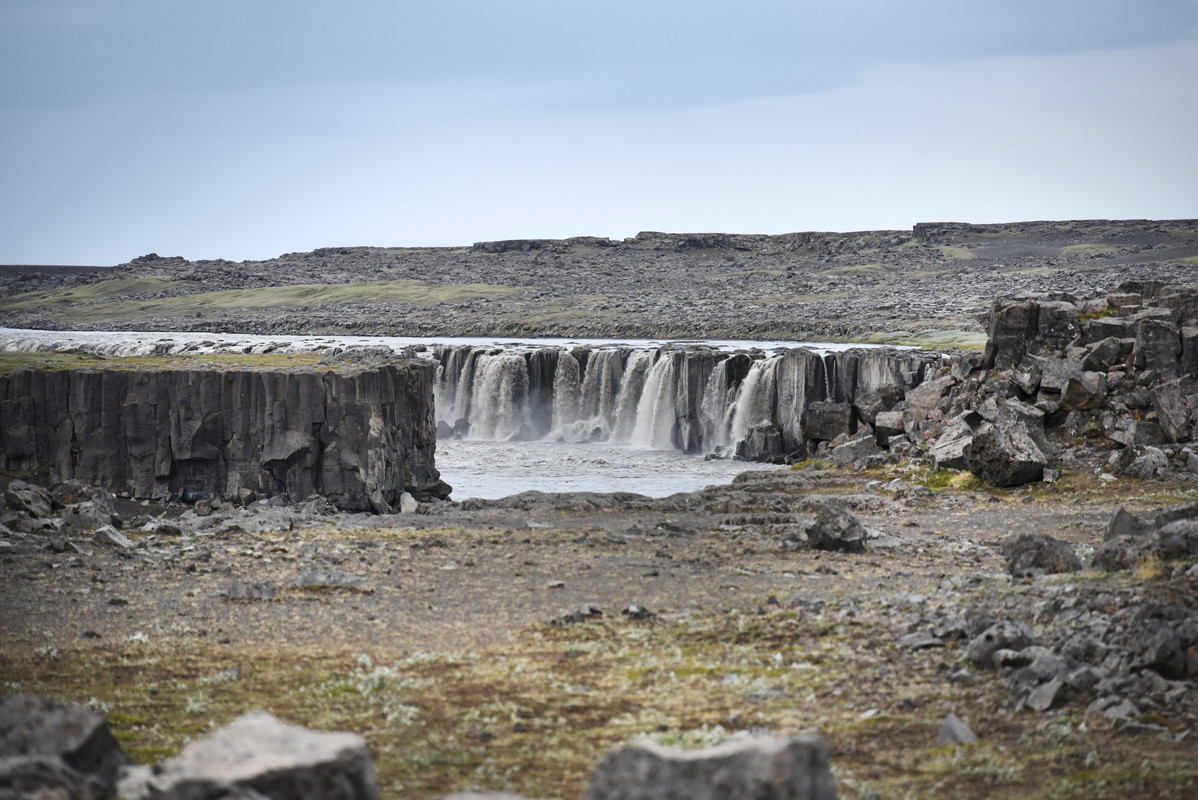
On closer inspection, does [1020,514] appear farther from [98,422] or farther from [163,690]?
[98,422]

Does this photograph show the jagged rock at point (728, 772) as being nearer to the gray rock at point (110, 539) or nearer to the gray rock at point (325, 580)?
the gray rock at point (325, 580)

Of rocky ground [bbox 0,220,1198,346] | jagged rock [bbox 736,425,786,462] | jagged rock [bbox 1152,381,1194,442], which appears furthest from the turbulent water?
rocky ground [bbox 0,220,1198,346]

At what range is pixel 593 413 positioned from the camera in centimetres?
5472

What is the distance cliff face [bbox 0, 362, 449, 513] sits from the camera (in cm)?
3070

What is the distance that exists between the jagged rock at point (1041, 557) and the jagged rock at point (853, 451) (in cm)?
1578

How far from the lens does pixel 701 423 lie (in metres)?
50.1

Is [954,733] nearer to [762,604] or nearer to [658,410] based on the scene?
[762,604]

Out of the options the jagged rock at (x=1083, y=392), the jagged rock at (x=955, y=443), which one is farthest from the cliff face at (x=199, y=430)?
the jagged rock at (x=1083, y=392)

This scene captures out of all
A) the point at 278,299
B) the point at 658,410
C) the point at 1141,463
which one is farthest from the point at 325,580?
the point at 278,299

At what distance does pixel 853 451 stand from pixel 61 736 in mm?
28224

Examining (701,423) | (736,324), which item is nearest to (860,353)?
(701,423)

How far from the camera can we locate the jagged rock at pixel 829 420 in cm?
3684

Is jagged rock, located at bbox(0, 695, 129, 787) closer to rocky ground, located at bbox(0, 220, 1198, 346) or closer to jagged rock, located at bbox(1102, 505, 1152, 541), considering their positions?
jagged rock, located at bbox(1102, 505, 1152, 541)

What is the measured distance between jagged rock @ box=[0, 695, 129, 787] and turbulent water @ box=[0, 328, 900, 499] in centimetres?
3168
